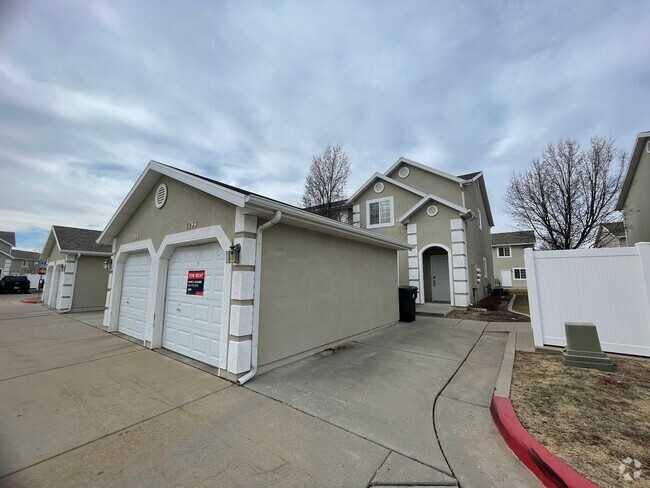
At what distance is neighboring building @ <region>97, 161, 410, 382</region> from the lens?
489 cm

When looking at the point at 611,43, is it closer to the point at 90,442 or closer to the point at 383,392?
the point at 383,392

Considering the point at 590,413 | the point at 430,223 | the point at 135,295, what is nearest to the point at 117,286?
the point at 135,295

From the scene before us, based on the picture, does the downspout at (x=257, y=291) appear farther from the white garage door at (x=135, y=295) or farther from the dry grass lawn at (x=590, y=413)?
the white garage door at (x=135, y=295)

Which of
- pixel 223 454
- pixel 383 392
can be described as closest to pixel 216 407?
pixel 223 454

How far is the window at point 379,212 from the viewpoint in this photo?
51.7 feet

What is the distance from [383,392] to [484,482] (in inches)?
76.1

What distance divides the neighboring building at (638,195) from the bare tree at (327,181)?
14906mm

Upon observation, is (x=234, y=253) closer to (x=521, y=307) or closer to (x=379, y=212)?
(x=379, y=212)

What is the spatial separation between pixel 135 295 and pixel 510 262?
33.1m

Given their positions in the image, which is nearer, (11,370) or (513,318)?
(11,370)

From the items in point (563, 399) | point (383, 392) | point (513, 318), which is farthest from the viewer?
point (513, 318)

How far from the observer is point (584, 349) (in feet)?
16.8

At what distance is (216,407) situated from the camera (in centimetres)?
376

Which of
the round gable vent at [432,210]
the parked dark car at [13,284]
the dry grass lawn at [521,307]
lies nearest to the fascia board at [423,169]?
the round gable vent at [432,210]
